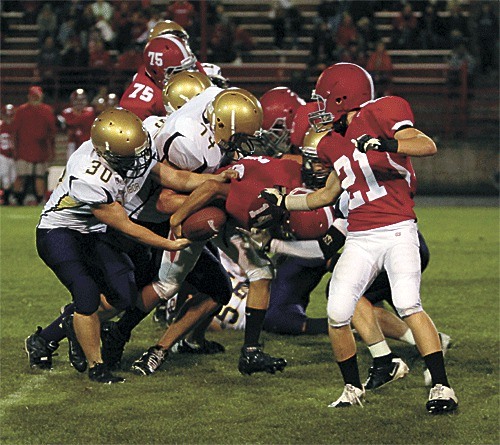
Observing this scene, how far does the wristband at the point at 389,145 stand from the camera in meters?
4.67

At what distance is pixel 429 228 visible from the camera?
13.2 metres

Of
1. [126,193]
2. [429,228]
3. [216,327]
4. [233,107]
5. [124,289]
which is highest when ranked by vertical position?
[233,107]

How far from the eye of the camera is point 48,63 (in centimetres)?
1925

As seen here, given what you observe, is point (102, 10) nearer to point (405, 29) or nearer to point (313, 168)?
point (405, 29)

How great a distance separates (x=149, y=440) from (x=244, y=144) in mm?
1821

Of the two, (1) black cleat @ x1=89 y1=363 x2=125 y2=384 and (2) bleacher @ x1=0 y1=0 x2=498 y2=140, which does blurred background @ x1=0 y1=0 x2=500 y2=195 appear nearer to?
(2) bleacher @ x1=0 y1=0 x2=498 y2=140

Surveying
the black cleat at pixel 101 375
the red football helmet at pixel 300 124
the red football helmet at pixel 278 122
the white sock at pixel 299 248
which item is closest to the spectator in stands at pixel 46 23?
the red football helmet at pixel 278 122

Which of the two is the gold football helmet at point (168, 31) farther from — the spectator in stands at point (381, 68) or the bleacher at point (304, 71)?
the spectator in stands at point (381, 68)

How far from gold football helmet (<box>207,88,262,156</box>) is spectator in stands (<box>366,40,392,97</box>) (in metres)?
12.4

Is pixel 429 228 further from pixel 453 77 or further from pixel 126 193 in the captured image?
pixel 126 193

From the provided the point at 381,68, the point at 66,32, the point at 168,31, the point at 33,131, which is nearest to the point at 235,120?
the point at 168,31

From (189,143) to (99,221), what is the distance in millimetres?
625

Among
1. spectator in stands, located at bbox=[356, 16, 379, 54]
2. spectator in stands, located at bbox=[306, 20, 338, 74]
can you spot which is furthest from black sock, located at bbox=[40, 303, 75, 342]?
spectator in stands, located at bbox=[356, 16, 379, 54]

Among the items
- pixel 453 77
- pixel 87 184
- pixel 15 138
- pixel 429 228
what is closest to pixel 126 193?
pixel 87 184
